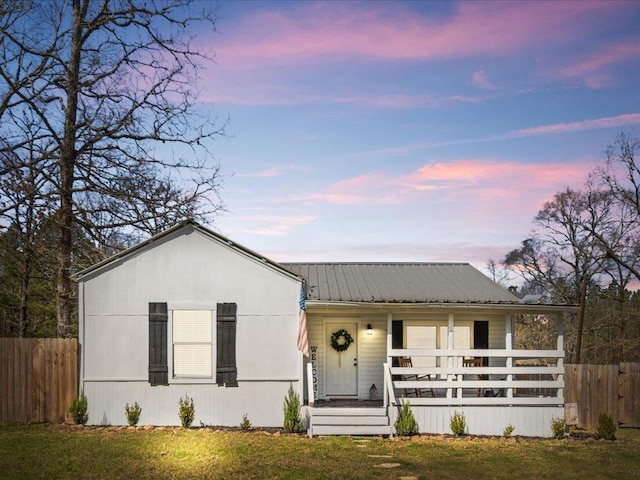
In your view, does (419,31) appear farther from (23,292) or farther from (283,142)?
(23,292)

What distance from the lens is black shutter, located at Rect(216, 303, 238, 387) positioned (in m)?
13.1

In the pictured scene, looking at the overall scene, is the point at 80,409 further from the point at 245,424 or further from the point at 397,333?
the point at 397,333

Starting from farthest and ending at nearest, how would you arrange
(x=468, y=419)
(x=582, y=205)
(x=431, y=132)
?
(x=582, y=205) → (x=431, y=132) → (x=468, y=419)

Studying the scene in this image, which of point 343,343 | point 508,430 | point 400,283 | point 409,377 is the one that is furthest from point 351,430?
point 400,283

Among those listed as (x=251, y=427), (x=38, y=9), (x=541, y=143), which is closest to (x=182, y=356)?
(x=251, y=427)

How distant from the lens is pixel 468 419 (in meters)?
13.0

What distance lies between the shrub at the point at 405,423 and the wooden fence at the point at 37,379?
7416 millimetres

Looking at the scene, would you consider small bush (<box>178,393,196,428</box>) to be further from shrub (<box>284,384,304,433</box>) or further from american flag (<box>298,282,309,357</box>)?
american flag (<box>298,282,309,357</box>)

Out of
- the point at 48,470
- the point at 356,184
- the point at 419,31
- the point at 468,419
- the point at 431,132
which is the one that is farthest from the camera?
the point at 356,184

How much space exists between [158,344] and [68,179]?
23.1ft

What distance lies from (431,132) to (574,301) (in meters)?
14.7

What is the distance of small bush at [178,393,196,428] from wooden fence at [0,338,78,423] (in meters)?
2.56

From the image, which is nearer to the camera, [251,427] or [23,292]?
[251,427]

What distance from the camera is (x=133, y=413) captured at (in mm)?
13000
